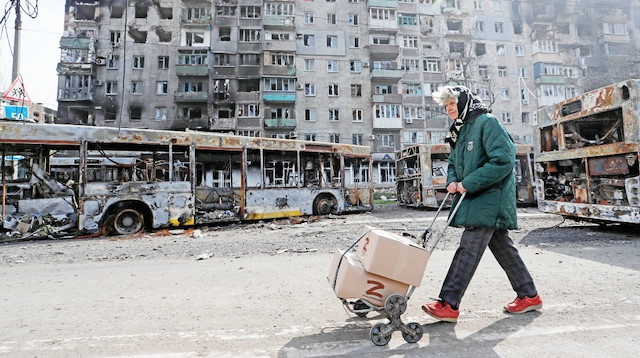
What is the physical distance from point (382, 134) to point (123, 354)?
1304 inches

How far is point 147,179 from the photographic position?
9.38m

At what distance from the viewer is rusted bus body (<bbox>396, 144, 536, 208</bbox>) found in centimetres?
1434

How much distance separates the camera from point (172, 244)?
6.91 meters

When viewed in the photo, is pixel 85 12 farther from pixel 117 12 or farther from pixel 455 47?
pixel 455 47

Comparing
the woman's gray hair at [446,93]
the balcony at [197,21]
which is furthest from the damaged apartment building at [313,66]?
the woman's gray hair at [446,93]

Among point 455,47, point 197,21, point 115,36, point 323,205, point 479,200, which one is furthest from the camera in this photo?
point 455,47

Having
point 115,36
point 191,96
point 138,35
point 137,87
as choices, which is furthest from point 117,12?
point 191,96

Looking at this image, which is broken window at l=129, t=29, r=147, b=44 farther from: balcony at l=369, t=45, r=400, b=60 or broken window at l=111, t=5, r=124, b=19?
balcony at l=369, t=45, r=400, b=60

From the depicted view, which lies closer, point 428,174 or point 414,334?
point 414,334

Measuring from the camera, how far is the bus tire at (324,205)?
12039 mm

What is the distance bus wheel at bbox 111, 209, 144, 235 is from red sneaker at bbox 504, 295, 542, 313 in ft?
29.0

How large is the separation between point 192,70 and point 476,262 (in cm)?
3313

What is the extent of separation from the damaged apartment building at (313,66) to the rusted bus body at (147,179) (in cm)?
2058

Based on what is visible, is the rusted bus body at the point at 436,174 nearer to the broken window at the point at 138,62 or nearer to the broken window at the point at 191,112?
the broken window at the point at 191,112
